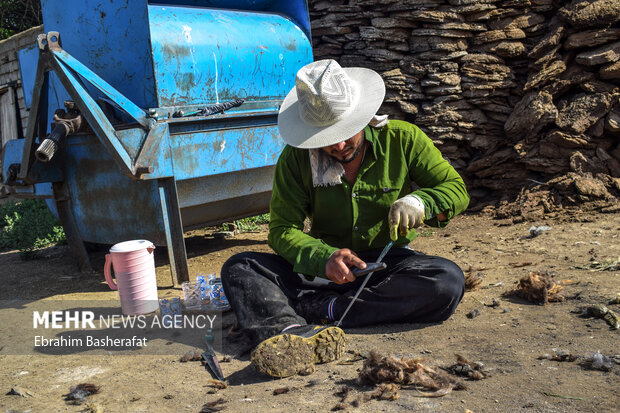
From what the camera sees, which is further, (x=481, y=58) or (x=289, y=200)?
(x=481, y=58)

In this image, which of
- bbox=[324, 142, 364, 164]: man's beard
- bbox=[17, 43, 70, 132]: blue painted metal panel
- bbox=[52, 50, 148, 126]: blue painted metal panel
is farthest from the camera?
bbox=[17, 43, 70, 132]: blue painted metal panel

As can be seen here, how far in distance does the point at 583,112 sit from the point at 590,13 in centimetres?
92

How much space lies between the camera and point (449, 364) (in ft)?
7.80

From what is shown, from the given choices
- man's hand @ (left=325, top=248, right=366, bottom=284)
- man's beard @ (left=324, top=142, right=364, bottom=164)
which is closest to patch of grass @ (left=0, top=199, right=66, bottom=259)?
man's beard @ (left=324, top=142, right=364, bottom=164)

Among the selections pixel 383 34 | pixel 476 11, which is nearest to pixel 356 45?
pixel 383 34

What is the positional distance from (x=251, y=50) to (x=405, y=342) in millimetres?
2786

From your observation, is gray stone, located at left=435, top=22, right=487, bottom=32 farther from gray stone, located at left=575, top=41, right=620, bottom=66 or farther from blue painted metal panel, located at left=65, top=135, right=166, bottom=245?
blue painted metal panel, located at left=65, top=135, right=166, bottom=245

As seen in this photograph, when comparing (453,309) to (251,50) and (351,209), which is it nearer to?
(351,209)

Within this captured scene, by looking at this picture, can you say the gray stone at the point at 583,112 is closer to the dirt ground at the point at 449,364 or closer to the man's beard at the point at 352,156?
the dirt ground at the point at 449,364

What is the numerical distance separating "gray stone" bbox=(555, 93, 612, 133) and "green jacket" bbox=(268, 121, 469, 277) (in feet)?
9.69

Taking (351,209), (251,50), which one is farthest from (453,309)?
(251,50)

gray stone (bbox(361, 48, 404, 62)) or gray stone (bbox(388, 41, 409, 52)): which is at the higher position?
gray stone (bbox(388, 41, 409, 52))

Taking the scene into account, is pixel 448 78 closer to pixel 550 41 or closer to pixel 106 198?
pixel 550 41

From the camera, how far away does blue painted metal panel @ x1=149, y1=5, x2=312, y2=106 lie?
3973 millimetres
